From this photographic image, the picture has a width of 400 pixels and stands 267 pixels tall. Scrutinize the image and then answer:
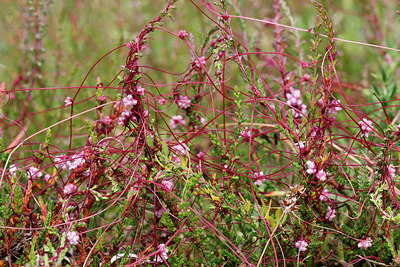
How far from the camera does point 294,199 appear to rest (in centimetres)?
104

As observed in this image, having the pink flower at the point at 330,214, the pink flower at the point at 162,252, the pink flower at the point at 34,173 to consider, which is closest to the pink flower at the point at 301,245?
the pink flower at the point at 330,214

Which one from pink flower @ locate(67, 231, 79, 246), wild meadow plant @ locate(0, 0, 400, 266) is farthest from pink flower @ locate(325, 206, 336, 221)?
pink flower @ locate(67, 231, 79, 246)

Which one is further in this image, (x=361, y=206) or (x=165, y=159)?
(x=361, y=206)

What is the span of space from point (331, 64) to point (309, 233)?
1.47 feet

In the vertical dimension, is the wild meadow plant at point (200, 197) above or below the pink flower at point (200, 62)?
below

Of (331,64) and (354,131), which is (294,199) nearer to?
(331,64)

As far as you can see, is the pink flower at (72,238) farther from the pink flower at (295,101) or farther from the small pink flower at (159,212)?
the pink flower at (295,101)

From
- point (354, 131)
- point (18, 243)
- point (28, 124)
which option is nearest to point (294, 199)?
point (354, 131)

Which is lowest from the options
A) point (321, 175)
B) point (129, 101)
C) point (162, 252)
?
point (162, 252)

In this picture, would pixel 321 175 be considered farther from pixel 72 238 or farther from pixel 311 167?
pixel 72 238

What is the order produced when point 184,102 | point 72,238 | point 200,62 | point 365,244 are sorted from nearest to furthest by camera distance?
1. point 72,238
2. point 365,244
3. point 200,62
4. point 184,102

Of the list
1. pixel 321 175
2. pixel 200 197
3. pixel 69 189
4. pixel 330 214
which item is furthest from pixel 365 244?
pixel 69 189

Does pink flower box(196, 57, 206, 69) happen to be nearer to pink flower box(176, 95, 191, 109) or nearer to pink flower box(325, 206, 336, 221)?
pink flower box(176, 95, 191, 109)

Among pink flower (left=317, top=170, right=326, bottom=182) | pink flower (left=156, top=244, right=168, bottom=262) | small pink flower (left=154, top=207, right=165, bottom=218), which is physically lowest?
→ pink flower (left=156, top=244, right=168, bottom=262)
